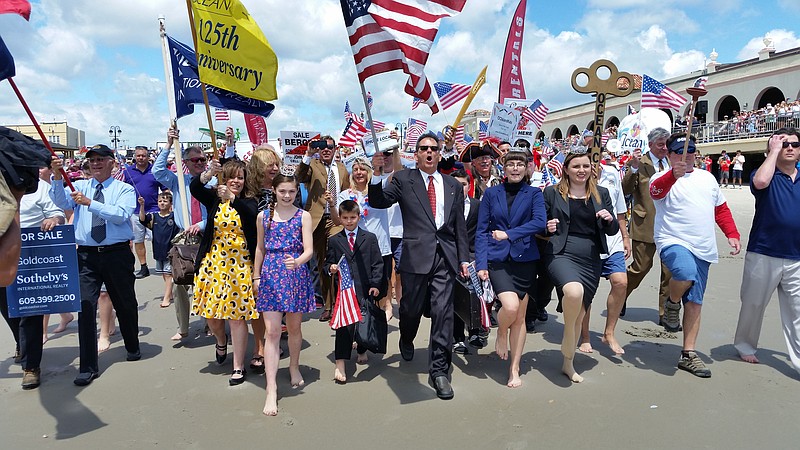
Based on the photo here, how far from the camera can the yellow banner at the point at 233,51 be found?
5.10m

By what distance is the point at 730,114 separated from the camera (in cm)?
3678

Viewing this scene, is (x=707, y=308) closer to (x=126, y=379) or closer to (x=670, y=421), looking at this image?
(x=670, y=421)

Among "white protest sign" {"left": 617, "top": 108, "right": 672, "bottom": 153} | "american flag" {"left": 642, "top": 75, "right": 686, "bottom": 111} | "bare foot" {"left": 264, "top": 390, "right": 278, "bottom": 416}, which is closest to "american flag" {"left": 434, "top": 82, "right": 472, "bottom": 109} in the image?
"white protest sign" {"left": 617, "top": 108, "right": 672, "bottom": 153}

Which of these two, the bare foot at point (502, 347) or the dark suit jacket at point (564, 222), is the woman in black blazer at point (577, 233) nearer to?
the dark suit jacket at point (564, 222)

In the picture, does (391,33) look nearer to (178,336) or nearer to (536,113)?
(178,336)

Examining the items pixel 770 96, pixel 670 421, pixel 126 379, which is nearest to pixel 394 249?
pixel 126 379

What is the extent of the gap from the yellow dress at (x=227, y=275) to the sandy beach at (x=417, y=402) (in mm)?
681

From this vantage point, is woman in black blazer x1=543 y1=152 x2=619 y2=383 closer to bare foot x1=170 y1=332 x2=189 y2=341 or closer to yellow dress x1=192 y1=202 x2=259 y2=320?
yellow dress x1=192 y1=202 x2=259 y2=320

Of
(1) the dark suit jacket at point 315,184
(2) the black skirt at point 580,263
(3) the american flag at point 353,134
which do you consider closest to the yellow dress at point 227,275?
(1) the dark suit jacket at point 315,184

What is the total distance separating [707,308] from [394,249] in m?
4.07

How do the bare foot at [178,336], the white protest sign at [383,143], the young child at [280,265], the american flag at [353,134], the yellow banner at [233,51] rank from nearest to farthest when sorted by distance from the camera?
the young child at [280,265], the white protest sign at [383,143], the yellow banner at [233,51], the bare foot at [178,336], the american flag at [353,134]

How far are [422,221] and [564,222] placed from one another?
1.27 meters

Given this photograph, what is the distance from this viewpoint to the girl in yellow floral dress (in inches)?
177

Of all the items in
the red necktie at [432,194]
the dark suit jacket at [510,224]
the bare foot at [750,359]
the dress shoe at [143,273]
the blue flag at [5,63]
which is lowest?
the bare foot at [750,359]
